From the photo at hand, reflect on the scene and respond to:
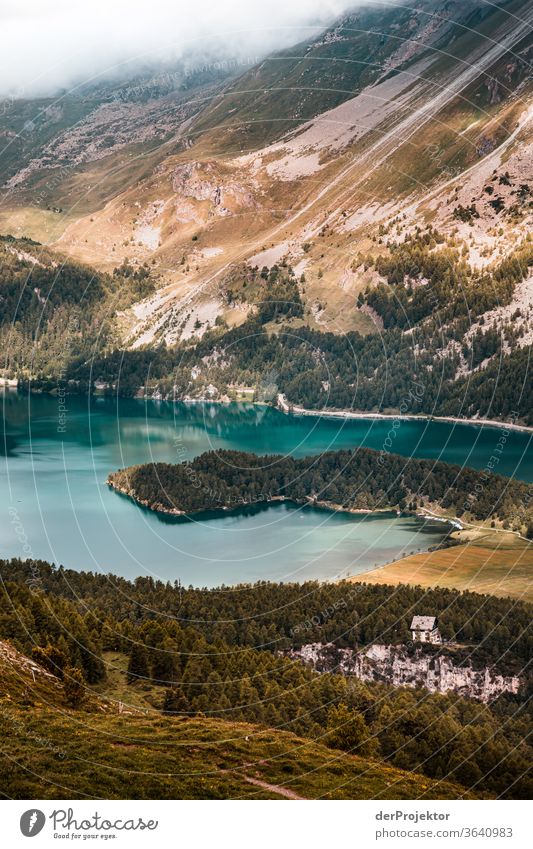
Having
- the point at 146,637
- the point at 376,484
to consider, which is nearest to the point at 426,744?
the point at 146,637

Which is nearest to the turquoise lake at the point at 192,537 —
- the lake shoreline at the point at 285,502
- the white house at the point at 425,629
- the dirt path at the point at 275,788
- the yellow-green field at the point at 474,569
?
the lake shoreline at the point at 285,502

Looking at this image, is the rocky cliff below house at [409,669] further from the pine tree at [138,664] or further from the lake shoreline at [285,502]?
the lake shoreline at [285,502]

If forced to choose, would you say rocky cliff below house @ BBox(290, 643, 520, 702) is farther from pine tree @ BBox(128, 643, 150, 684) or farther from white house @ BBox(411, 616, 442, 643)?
pine tree @ BBox(128, 643, 150, 684)

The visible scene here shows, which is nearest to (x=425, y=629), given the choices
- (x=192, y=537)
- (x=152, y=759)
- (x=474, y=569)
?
(x=474, y=569)

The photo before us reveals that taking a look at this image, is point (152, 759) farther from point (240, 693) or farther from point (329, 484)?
point (329, 484)

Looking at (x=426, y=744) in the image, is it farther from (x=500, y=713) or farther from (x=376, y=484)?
(x=376, y=484)

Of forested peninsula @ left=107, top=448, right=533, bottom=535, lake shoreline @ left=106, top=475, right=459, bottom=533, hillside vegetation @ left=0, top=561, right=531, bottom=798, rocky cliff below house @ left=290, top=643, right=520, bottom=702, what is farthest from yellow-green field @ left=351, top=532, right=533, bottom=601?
lake shoreline @ left=106, top=475, right=459, bottom=533
